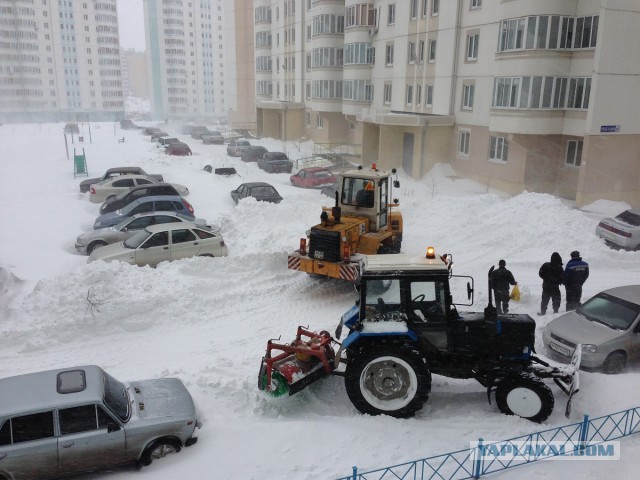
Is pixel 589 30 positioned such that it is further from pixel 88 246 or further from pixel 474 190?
pixel 88 246

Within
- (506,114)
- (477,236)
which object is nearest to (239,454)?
(477,236)

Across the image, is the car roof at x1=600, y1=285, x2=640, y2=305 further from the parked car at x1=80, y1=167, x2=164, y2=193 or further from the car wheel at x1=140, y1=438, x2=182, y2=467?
the parked car at x1=80, y1=167, x2=164, y2=193

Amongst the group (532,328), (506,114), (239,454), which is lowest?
(239,454)

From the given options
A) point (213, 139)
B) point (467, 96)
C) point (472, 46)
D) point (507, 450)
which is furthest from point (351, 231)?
point (213, 139)

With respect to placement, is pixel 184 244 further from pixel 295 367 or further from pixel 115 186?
pixel 115 186

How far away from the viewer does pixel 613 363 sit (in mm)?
8586

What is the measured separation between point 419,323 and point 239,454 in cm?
292

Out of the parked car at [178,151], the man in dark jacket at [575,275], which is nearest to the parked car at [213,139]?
the parked car at [178,151]

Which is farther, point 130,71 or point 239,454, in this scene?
point 130,71

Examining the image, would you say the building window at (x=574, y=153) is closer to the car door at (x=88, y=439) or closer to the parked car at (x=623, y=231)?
the parked car at (x=623, y=231)

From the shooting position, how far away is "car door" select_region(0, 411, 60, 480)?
5.63 metres

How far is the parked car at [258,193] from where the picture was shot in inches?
835

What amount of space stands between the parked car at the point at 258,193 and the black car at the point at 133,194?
2.71 meters

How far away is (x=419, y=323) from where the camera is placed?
707 centimetres
